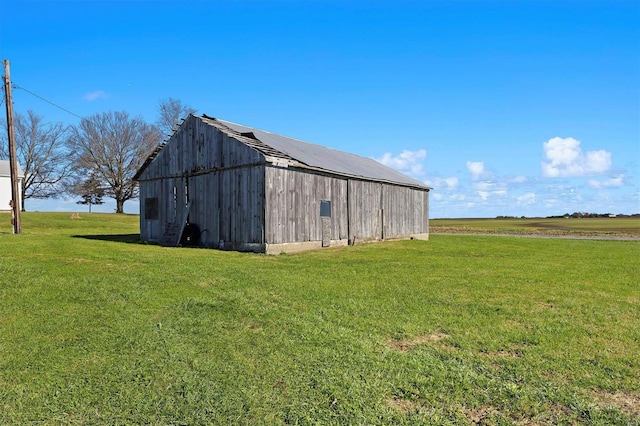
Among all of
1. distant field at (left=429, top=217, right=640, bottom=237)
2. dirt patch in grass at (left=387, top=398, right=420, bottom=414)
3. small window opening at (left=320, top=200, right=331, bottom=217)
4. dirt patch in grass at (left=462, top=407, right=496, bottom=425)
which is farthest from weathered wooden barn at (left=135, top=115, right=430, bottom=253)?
distant field at (left=429, top=217, right=640, bottom=237)

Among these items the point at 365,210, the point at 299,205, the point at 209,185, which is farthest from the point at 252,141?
the point at 365,210

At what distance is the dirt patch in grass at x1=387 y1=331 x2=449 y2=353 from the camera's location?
617 cm

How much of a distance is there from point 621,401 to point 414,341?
2.50m

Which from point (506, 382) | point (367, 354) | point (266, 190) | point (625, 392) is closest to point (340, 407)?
point (367, 354)

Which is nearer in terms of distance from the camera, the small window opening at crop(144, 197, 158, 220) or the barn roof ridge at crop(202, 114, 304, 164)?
the barn roof ridge at crop(202, 114, 304, 164)

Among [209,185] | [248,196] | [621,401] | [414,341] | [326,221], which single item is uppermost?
[209,185]

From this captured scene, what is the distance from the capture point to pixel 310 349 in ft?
19.5

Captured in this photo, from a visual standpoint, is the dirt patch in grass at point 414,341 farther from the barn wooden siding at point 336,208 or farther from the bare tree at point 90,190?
the bare tree at point 90,190

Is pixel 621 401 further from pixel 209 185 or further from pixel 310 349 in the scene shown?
pixel 209 185

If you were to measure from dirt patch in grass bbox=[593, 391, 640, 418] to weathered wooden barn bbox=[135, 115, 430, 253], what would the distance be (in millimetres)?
13858

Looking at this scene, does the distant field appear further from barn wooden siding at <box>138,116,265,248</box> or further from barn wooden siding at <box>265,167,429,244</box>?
barn wooden siding at <box>138,116,265,248</box>

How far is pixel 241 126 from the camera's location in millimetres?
22609

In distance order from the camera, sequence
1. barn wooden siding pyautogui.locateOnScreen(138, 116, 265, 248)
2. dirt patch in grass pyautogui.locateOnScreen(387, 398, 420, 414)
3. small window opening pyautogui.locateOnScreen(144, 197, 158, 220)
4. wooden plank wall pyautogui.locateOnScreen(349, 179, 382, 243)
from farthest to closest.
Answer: small window opening pyautogui.locateOnScreen(144, 197, 158, 220) < wooden plank wall pyautogui.locateOnScreen(349, 179, 382, 243) < barn wooden siding pyautogui.locateOnScreen(138, 116, 265, 248) < dirt patch in grass pyautogui.locateOnScreen(387, 398, 420, 414)

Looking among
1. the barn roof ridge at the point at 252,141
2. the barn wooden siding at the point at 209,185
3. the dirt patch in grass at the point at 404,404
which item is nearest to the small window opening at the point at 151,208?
the barn wooden siding at the point at 209,185
